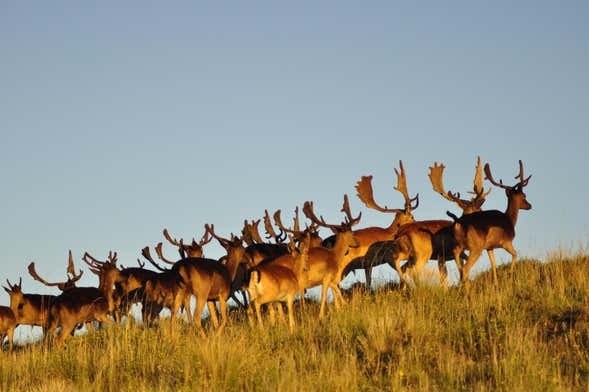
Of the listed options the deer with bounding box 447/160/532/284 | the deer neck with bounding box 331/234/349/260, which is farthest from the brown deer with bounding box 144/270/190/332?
the deer with bounding box 447/160/532/284

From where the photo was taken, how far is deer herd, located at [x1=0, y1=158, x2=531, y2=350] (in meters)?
17.5

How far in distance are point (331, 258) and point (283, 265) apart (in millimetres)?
964

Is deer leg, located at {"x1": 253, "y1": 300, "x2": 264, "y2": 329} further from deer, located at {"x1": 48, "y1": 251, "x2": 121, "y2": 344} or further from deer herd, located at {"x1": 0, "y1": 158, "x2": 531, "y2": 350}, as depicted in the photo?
deer, located at {"x1": 48, "y1": 251, "x2": 121, "y2": 344}

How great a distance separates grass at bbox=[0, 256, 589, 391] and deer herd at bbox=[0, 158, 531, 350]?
0.83m

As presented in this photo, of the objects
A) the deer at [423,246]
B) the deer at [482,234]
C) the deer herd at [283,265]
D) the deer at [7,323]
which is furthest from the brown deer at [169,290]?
the deer at [482,234]

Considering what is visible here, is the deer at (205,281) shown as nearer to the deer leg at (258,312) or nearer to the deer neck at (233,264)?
the deer neck at (233,264)

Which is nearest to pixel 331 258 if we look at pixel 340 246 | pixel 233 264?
pixel 340 246

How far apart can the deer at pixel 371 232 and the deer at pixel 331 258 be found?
29 cm

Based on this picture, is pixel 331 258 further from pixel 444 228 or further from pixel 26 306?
pixel 26 306

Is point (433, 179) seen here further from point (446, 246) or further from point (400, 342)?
point (400, 342)

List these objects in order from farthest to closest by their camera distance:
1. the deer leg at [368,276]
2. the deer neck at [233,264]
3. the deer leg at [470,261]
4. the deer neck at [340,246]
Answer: the deer leg at [368,276] < the deer neck at [340,246] < the deer neck at [233,264] < the deer leg at [470,261]

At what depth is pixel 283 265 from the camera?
18.3 metres

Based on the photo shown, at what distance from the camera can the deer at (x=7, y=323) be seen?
19.9 metres

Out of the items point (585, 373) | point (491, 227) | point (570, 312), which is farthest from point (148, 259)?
point (585, 373)
